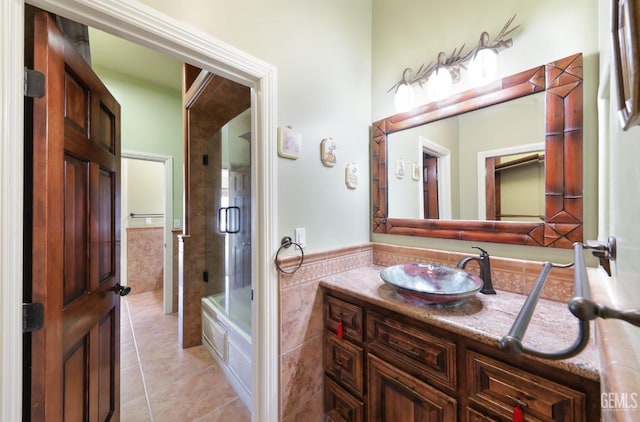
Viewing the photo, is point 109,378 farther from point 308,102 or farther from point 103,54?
point 103,54

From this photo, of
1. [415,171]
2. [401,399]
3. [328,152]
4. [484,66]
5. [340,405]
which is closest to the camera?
[401,399]

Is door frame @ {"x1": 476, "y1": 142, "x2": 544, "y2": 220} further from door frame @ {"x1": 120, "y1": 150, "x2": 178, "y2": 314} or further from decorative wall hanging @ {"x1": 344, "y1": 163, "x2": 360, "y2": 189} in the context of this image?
door frame @ {"x1": 120, "y1": 150, "x2": 178, "y2": 314}

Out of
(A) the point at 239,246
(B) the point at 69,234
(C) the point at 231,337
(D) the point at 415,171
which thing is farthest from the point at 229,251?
(D) the point at 415,171

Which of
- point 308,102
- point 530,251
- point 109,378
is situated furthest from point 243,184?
point 530,251

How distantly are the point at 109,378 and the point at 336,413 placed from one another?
1240mm

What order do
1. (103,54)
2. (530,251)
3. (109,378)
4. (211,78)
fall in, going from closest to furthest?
(530,251) → (109,378) → (211,78) → (103,54)

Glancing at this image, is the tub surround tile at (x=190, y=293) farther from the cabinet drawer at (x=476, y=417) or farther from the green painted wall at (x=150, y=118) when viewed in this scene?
the cabinet drawer at (x=476, y=417)

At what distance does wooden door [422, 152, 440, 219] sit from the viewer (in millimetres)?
1473

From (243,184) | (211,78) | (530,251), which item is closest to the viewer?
(530,251)

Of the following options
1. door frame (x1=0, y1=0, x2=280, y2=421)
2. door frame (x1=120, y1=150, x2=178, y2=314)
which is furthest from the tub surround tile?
door frame (x1=0, y1=0, x2=280, y2=421)

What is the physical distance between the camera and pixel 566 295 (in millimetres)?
1021

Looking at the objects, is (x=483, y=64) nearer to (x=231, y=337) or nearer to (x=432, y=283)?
(x=432, y=283)

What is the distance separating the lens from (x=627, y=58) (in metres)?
0.30

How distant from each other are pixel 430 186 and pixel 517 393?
3.48 feet
